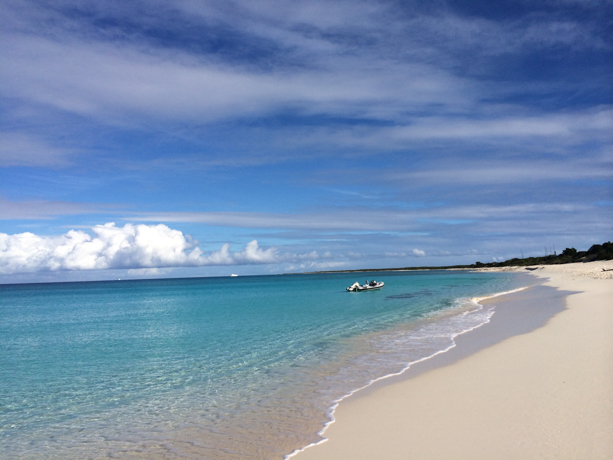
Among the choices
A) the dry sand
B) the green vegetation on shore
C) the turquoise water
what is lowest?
the turquoise water

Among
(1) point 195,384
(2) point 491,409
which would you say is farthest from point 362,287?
(2) point 491,409

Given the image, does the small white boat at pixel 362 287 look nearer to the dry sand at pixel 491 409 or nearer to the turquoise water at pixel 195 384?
the turquoise water at pixel 195 384

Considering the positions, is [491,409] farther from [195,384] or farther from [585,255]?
[585,255]

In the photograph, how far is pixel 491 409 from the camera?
843cm

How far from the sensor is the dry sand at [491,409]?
22.0 feet

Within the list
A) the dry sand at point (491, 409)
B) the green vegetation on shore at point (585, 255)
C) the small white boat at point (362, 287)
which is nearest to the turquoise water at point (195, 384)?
the dry sand at point (491, 409)

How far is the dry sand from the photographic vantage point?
22.0ft

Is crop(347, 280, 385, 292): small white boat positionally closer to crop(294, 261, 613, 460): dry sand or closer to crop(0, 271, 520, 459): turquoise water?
crop(0, 271, 520, 459): turquoise water

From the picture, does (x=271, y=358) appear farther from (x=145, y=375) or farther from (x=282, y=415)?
(x=282, y=415)

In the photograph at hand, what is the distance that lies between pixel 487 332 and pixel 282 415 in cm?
1338

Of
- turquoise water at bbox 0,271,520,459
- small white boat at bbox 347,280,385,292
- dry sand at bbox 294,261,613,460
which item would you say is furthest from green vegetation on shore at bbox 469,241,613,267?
dry sand at bbox 294,261,613,460

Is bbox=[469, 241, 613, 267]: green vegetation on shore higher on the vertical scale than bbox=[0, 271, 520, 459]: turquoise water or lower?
higher

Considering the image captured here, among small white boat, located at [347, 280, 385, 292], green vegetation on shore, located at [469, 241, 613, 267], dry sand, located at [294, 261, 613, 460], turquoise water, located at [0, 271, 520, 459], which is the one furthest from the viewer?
green vegetation on shore, located at [469, 241, 613, 267]

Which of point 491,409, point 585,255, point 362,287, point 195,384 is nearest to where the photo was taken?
point 491,409
